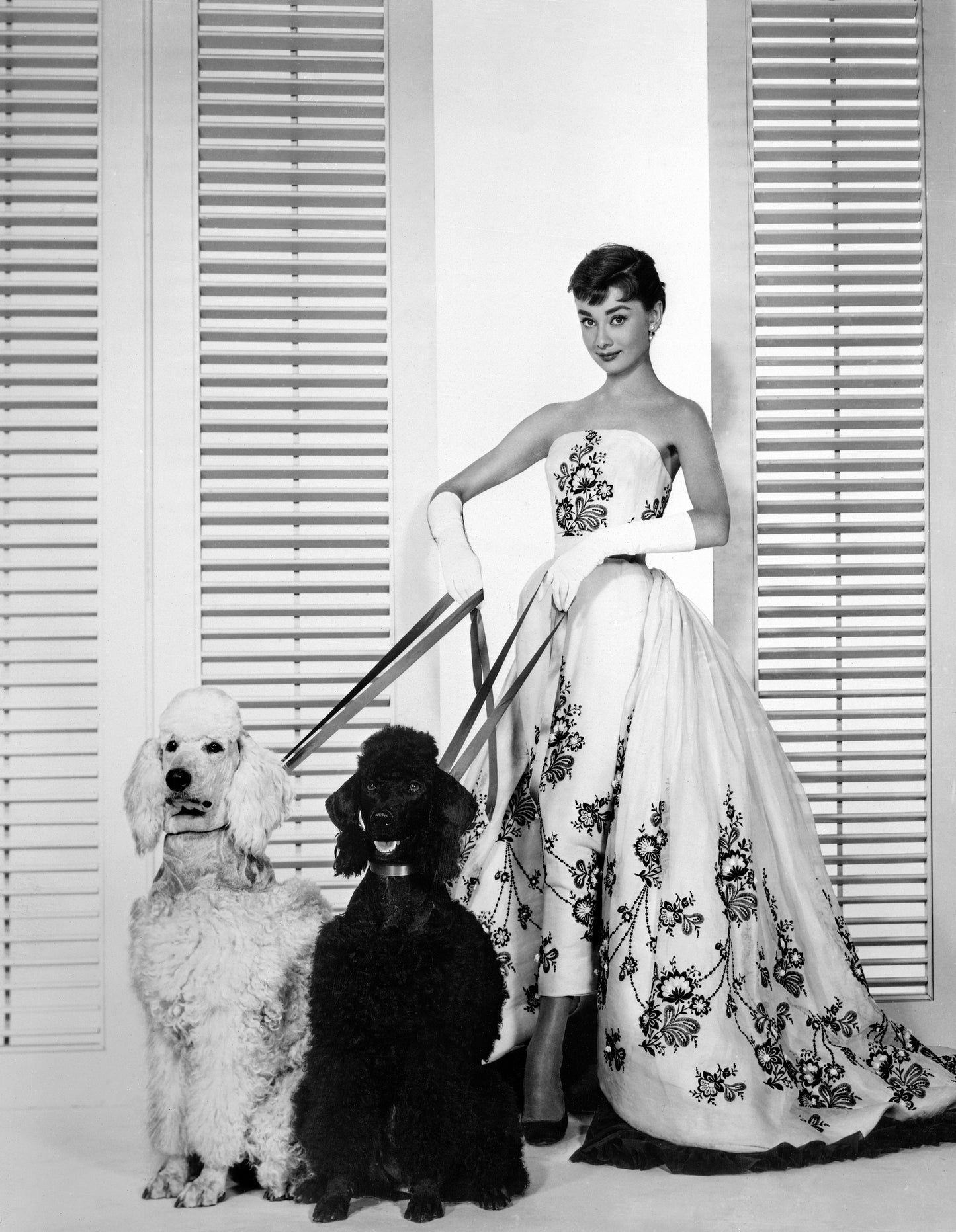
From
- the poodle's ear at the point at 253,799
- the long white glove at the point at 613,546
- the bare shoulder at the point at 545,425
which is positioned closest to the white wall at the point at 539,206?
the bare shoulder at the point at 545,425

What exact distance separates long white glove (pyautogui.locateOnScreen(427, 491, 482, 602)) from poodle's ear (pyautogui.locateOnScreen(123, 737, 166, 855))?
2.20 ft

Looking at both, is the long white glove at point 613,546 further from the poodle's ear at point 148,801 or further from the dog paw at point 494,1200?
the dog paw at point 494,1200

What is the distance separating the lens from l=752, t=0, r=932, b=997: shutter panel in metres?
2.50

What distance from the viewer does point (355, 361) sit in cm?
247

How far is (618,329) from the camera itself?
2.22m

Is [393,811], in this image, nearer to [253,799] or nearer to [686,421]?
[253,799]

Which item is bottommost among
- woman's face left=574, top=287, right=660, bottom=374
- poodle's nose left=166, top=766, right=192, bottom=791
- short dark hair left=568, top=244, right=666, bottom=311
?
poodle's nose left=166, top=766, right=192, bottom=791

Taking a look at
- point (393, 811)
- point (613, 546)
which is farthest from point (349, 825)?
point (613, 546)

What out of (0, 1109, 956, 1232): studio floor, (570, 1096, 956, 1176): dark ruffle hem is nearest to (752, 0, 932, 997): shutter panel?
(570, 1096, 956, 1176): dark ruffle hem

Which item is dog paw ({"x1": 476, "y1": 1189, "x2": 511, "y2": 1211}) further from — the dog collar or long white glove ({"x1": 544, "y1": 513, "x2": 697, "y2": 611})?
long white glove ({"x1": 544, "y1": 513, "x2": 697, "y2": 611})

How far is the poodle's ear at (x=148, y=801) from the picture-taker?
176 cm

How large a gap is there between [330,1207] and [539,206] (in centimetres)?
181

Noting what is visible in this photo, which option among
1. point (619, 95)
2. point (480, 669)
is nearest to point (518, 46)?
point (619, 95)

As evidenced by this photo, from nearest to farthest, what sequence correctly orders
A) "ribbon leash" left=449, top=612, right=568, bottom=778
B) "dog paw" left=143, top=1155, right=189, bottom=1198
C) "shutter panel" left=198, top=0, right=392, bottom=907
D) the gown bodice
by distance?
"dog paw" left=143, top=1155, right=189, bottom=1198 < "ribbon leash" left=449, top=612, right=568, bottom=778 < the gown bodice < "shutter panel" left=198, top=0, right=392, bottom=907
